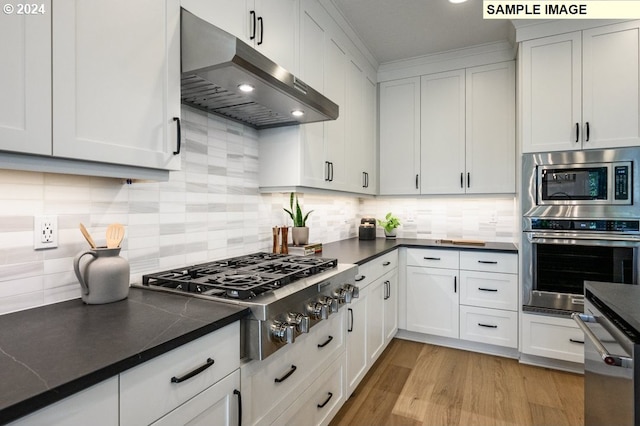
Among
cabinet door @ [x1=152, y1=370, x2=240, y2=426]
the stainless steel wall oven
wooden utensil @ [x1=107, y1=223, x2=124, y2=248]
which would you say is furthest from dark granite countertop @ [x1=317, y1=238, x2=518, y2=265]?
wooden utensil @ [x1=107, y1=223, x2=124, y2=248]

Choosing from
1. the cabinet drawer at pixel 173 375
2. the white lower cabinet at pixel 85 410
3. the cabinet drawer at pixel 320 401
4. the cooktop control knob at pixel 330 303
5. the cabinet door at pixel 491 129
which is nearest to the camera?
the white lower cabinet at pixel 85 410

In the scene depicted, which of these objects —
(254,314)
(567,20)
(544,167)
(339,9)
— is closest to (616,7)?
(567,20)

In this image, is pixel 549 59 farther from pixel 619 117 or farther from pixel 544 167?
pixel 544 167

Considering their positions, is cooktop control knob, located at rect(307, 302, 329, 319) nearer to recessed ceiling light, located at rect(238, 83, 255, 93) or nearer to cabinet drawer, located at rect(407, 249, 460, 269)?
recessed ceiling light, located at rect(238, 83, 255, 93)

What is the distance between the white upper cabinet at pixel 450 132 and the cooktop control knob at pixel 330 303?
2.14m

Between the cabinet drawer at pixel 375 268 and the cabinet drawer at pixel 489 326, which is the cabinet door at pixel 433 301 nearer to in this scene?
the cabinet drawer at pixel 489 326

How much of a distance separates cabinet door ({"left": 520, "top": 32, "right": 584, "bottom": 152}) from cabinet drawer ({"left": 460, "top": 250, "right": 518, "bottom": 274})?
2.88 feet

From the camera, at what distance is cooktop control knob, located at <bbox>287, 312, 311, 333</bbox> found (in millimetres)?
1288

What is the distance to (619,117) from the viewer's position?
2.40 metres

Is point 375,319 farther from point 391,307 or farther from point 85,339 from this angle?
point 85,339

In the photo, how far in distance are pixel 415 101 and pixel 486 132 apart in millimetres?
759

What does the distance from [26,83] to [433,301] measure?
9.96 ft

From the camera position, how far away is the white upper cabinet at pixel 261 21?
4.72 feet

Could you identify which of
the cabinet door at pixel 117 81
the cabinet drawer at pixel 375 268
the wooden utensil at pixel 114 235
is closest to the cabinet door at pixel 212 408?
the wooden utensil at pixel 114 235
